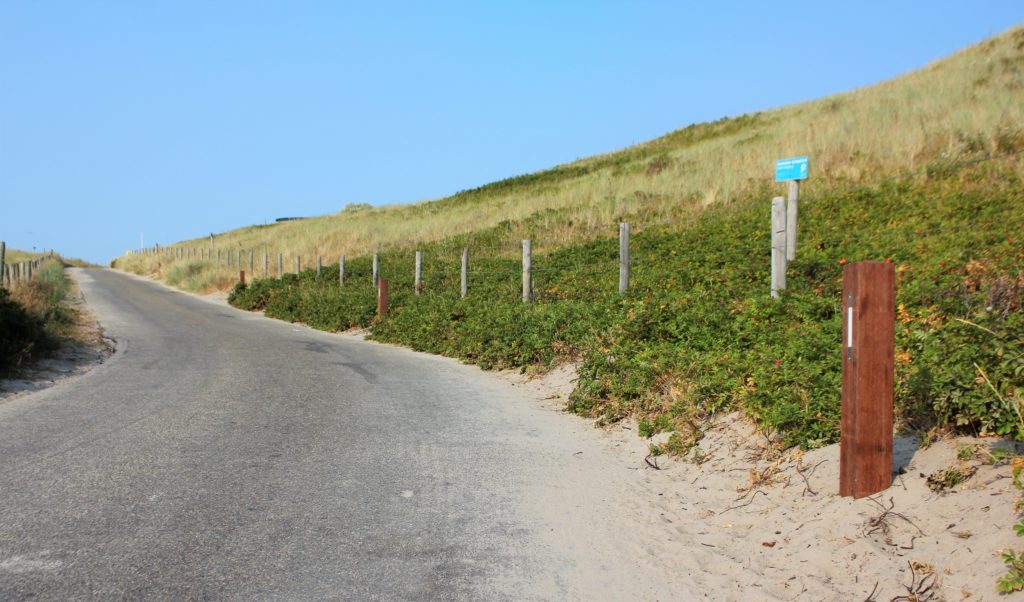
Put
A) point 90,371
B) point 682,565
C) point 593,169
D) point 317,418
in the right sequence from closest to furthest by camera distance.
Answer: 1. point 682,565
2. point 317,418
3. point 90,371
4. point 593,169

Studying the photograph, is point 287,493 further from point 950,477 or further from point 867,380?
point 950,477

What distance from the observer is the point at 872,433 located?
467 cm

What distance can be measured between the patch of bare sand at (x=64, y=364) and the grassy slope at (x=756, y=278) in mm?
5934

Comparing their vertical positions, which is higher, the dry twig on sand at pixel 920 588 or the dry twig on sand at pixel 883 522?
the dry twig on sand at pixel 883 522

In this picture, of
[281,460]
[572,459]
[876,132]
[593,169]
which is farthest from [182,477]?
[593,169]

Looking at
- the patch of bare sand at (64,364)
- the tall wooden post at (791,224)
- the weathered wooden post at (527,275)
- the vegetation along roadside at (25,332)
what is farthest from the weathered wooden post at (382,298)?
the tall wooden post at (791,224)

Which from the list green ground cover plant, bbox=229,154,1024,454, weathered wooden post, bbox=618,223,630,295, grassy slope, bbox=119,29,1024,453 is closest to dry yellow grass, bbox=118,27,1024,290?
grassy slope, bbox=119,29,1024,453

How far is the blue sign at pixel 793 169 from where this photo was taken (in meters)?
11.1

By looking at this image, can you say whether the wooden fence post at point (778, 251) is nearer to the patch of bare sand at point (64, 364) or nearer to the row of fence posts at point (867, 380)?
the row of fence posts at point (867, 380)

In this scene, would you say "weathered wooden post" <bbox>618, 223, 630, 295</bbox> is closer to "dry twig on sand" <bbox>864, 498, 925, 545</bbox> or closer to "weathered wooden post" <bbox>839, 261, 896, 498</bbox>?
"weathered wooden post" <bbox>839, 261, 896, 498</bbox>

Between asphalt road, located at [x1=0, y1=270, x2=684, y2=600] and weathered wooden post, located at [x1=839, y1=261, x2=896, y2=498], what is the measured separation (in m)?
1.57

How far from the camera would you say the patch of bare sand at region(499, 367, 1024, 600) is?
3885mm

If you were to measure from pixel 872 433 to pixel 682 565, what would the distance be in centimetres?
135

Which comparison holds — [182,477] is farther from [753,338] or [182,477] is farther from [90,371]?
[90,371]
